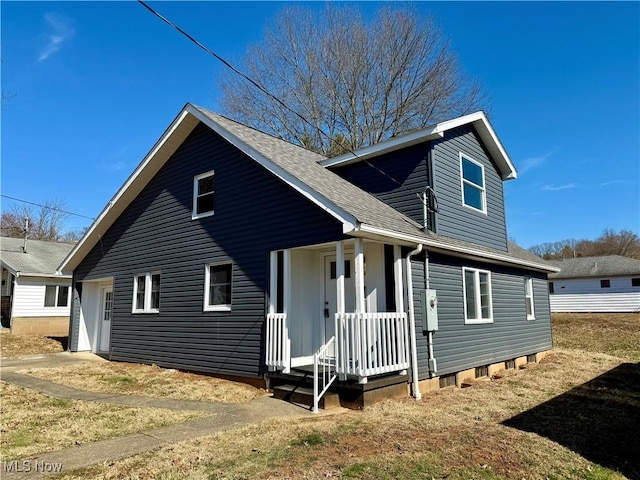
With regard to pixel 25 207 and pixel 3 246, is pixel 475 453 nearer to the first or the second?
pixel 3 246

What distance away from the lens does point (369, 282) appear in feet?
27.9

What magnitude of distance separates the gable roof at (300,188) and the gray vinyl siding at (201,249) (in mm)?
318

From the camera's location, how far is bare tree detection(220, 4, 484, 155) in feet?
74.5

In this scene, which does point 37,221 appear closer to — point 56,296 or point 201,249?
point 56,296

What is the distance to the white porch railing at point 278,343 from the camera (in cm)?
818

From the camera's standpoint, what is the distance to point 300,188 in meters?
8.12

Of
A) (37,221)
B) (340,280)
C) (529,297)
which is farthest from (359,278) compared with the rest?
(37,221)

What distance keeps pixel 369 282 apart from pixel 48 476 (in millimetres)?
5743

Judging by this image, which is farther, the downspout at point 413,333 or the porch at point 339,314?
the downspout at point 413,333

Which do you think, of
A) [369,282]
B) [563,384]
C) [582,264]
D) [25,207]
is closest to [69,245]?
[25,207]

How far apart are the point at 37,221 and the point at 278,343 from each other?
3976cm

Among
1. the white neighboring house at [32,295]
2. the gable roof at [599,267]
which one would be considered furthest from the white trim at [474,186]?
the gable roof at [599,267]

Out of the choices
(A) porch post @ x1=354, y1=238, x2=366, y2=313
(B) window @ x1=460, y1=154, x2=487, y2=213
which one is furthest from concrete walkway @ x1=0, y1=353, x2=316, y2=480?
(B) window @ x1=460, y1=154, x2=487, y2=213

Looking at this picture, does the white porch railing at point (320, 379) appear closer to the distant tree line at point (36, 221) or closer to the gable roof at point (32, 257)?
the gable roof at point (32, 257)
